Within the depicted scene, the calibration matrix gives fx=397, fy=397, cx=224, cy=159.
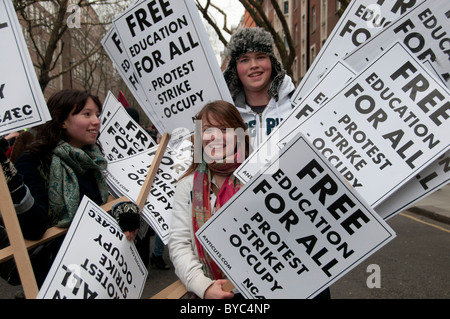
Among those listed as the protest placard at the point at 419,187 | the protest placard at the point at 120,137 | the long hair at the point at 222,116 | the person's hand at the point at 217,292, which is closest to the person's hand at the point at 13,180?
the long hair at the point at 222,116

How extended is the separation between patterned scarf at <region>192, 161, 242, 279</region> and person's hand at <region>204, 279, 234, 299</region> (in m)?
0.08

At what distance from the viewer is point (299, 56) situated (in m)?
31.7

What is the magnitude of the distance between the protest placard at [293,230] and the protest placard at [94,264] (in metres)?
0.43

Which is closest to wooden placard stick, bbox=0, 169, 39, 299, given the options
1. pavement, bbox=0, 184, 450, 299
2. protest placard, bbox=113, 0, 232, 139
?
protest placard, bbox=113, 0, 232, 139

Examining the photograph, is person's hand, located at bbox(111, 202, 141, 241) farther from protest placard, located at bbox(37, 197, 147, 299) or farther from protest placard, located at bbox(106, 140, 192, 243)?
protest placard, located at bbox(106, 140, 192, 243)

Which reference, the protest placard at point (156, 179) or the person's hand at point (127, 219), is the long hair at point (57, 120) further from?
the person's hand at point (127, 219)

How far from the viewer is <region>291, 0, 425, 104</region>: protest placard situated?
78.2 inches

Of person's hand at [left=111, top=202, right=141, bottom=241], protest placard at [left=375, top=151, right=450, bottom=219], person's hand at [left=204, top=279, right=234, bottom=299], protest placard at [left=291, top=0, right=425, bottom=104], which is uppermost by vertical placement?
protest placard at [left=291, top=0, right=425, bottom=104]

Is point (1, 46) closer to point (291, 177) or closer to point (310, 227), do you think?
point (291, 177)

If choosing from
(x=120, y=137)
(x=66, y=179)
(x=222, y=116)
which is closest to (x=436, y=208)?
(x=120, y=137)

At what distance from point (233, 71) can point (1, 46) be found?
4.18 feet

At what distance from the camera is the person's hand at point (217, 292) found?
161 centimetres

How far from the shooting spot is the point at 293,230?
1.49 metres

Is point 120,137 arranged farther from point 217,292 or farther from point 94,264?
point 217,292
